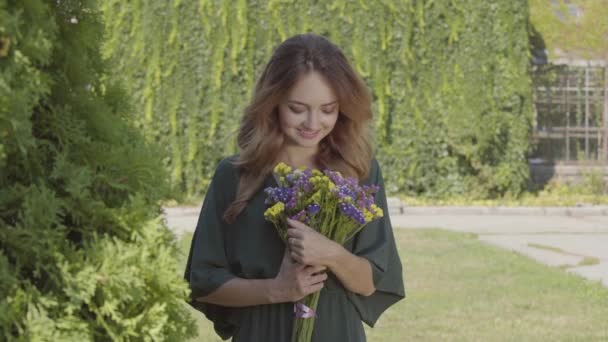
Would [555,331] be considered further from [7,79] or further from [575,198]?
[575,198]

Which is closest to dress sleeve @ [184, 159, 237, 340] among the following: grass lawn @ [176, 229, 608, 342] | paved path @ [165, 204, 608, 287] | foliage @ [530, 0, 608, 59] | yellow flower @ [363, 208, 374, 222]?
yellow flower @ [363, 208, 374, 222]

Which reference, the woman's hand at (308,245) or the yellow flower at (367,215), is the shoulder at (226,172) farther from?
the yellow flower at (367,215)

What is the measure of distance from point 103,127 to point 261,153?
75cm

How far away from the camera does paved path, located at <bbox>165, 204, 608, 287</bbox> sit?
8844 mm

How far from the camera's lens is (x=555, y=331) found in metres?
5.92

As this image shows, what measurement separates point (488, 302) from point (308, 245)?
15.5 feet

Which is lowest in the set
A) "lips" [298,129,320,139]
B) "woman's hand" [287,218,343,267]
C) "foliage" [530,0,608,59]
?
"woman's hand" [287,218,343,267]

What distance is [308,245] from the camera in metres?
2.35

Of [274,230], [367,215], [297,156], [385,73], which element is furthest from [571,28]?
[367,215]

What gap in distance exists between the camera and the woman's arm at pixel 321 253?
2.35 metres

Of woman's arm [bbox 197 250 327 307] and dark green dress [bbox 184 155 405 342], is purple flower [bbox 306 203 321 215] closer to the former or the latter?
woman's arm [bbox 197 250 327 307]

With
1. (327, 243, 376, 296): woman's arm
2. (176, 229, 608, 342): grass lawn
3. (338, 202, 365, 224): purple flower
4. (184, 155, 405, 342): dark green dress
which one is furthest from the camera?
(176, 229, 608, 342): grass lawn

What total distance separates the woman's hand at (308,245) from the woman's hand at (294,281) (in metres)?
0.04

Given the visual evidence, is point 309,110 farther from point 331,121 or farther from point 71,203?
point 71,203
